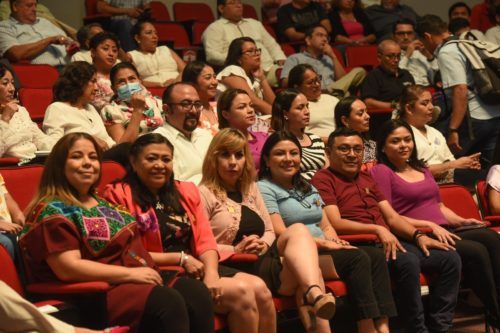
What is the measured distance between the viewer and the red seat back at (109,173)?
12.0 feet

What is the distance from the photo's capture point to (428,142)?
5.20 meters

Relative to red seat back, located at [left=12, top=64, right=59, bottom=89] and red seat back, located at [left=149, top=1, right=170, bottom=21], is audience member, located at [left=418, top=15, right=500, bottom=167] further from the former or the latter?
red seat back, located at [left=149, top=1, right=170, bottom=21]

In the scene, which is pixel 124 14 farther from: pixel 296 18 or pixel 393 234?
pixel 393 234

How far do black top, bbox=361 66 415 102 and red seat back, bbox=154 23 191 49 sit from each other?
160cm

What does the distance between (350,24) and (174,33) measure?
1.77m

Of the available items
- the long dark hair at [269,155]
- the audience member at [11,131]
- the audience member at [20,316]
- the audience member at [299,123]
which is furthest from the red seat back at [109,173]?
the audience member at [299,123]

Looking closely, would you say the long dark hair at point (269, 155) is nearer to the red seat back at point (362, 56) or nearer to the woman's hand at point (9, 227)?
the woman's hand at point (9, 227)

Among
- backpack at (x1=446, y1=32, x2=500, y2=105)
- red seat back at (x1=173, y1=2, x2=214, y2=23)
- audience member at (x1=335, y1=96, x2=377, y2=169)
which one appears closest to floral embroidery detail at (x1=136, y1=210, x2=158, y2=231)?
audience member at (x1=335, y1=96, x2=377, y2=169)

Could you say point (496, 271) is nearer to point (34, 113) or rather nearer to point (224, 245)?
point (224, 245)

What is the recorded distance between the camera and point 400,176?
4.49m

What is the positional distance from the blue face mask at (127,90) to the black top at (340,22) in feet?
11.3

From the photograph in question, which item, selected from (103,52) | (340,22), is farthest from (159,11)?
(103,52)

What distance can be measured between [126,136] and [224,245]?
1.09m

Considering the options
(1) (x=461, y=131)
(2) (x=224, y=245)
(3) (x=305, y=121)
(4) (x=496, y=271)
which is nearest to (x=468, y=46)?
(1) (x=461, y=131)
